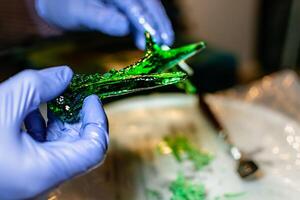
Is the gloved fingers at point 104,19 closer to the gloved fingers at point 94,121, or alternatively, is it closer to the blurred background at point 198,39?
the blurred background at point 198,39

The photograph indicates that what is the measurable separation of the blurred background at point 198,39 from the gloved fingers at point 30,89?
0.21 meters

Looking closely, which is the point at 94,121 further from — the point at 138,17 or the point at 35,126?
the point at 138,17

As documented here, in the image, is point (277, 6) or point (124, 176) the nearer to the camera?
point (124, 176)

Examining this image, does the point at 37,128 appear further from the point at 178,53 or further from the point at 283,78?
the point at 283,78

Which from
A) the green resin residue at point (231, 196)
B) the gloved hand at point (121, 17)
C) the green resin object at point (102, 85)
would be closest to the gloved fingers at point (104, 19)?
the gloved hand at point (121, 17)

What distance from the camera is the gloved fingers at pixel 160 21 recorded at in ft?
2.57

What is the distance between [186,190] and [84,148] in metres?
0.27

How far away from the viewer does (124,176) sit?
0.79 m

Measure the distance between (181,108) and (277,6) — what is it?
0.93m

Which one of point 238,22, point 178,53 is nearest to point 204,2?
point 238,22

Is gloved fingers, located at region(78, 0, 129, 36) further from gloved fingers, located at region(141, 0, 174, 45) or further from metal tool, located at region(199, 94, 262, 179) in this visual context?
metal tool, located at region(199, 94, 262, 179)

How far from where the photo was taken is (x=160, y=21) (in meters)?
0.80

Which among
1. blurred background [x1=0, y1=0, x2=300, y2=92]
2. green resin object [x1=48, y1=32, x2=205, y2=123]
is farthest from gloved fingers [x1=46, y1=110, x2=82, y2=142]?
blurred background [x1=0, y1=0, x2=300, y2=92]

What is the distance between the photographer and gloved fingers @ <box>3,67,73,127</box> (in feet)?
1.64
